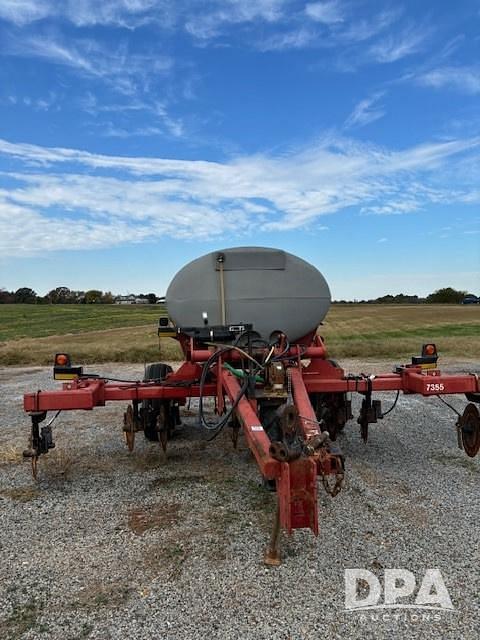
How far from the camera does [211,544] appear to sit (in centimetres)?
388

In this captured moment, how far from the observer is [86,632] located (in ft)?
9.46

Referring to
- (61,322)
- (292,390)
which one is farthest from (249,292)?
(61,322)

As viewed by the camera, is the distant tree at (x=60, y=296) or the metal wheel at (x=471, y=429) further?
the distant tree at (x=60, y=296)

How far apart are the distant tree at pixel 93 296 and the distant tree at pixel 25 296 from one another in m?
8.70

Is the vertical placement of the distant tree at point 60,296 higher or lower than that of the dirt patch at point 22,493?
higher

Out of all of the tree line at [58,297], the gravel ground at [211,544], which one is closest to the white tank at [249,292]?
the gravel ground at [211,544]

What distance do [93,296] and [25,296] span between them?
11.9m

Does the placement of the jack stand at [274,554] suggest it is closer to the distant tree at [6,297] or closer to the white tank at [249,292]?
the white tank at [249,292]

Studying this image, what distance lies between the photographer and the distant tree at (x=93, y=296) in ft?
301

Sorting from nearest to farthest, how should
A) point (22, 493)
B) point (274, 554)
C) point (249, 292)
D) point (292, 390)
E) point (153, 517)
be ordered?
point (274, 554), point (153, 517), point (292, 390), point (22, 493), point (249, 292)

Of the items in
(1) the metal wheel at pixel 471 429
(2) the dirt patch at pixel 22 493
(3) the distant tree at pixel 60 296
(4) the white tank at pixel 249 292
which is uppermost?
(3) the distant tree at pixel 60 296

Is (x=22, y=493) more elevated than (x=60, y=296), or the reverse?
(x=60, y=296)

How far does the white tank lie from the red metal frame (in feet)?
1.14
